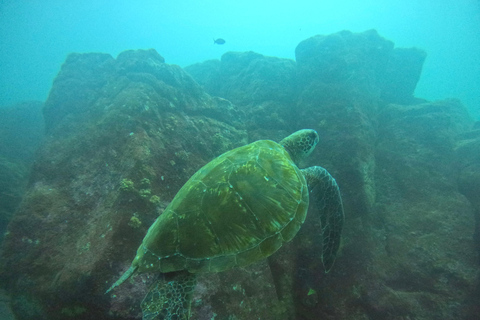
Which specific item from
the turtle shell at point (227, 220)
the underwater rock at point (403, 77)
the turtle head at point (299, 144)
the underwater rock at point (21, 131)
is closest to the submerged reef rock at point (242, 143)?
the turtle shell at point (227, 220)

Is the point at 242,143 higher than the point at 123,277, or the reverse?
the point at 123,277

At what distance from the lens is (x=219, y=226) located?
7.93 feet

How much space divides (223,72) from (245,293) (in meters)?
13.7

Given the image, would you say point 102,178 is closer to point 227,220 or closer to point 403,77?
point 227,220

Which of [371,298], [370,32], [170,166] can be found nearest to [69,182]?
[170,166]

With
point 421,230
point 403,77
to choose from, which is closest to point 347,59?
point 403,77

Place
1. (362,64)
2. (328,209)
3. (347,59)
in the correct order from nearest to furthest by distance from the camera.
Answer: (328,209) < (347,59) < (362,64)

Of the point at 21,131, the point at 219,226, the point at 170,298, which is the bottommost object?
the point at 21,131

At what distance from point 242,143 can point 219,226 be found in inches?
192

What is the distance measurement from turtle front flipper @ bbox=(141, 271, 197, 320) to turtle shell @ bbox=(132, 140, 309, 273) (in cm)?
25

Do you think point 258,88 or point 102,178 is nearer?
point 102,178

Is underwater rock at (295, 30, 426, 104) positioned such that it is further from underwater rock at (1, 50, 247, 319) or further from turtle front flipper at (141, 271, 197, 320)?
turtle front flipper at (141, 271, 197, 320)

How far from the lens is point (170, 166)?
4977mm

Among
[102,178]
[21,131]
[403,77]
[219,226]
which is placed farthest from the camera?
[21,131]
